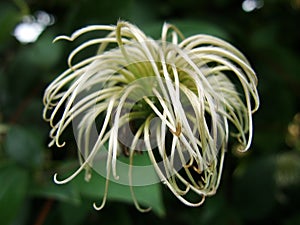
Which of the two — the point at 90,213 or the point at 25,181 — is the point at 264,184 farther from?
the point at 25,181

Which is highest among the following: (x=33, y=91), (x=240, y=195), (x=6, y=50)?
(x=6, y=50)

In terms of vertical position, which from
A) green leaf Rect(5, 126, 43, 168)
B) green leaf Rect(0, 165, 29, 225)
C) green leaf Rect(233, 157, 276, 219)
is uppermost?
green leaf Rect(5, 126, 43, 168)

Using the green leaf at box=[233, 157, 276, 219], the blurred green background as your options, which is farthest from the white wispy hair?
the green leaf at box=[233, 157, 276, 219]

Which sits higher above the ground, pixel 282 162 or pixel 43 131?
pixel 43 131

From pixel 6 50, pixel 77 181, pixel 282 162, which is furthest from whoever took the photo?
pixel 282 162

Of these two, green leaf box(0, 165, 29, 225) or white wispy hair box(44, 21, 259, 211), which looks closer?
white wispy hair box(44, 21, 259, 211)

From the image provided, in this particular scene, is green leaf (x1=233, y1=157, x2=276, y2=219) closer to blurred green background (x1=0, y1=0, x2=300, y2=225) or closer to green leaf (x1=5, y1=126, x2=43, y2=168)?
blurred green background (x1=0, y1=0, x2=300, y2=225)

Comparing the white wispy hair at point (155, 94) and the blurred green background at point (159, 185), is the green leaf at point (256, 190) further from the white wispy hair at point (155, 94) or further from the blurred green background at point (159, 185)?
the white wispy hair at point (155, 94)

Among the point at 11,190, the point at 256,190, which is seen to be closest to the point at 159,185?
the point at 11,190

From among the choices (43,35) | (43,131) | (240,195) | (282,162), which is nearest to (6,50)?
(43,35)
